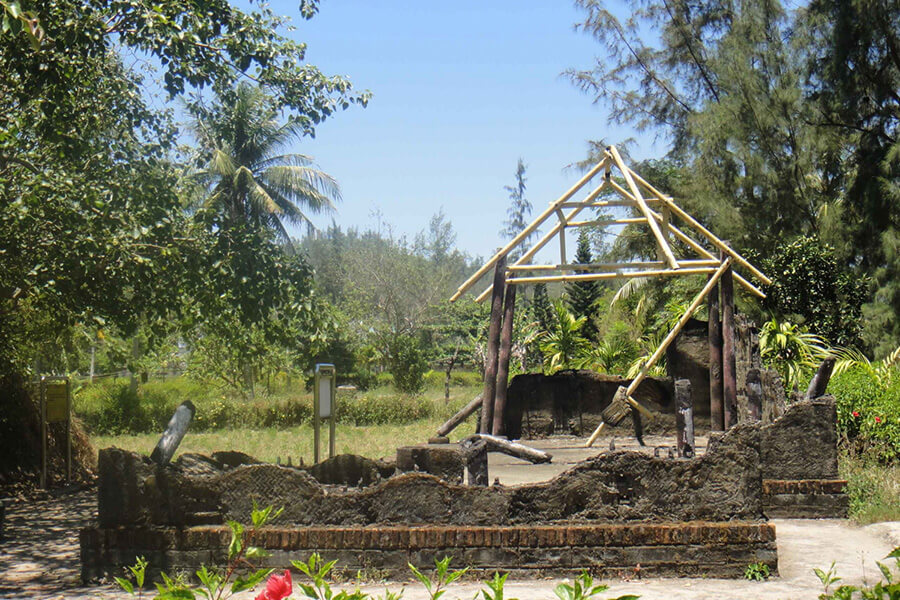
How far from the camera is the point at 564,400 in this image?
46.7 feet

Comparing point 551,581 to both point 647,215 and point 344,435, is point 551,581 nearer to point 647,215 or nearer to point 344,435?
point 647,215

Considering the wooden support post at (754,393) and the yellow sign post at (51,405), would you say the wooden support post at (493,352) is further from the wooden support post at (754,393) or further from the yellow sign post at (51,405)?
the yellow sign post at (51,405)

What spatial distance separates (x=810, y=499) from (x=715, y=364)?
3014 mm

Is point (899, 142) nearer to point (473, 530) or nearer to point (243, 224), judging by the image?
point (243, 224)

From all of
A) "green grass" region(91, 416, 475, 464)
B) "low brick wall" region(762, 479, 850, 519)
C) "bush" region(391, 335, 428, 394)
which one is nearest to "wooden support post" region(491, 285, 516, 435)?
"low brick wall" region(762, 479, 850, 519)

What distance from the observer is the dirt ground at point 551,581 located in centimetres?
629

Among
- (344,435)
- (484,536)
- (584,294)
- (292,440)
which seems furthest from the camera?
(584,294)

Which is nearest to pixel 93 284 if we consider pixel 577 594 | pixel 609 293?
pixel 577 594

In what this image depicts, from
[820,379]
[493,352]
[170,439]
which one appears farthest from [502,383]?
[170,439]

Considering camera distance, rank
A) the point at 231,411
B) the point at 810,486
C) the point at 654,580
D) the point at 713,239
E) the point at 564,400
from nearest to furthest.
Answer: the point at 654,580 < the point at 810,486 < the point at 713,239 < the point at 564,400 < the point at 231,411

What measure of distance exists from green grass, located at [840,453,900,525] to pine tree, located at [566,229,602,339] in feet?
77.0

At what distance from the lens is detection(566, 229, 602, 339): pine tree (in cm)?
3541

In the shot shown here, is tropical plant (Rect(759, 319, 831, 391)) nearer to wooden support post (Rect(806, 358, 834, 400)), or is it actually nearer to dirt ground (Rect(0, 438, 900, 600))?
wooden support post (Rect(806, 358, 834, 400))

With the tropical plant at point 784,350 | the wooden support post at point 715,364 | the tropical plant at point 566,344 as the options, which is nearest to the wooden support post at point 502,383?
the wooden support post at point 715,364
